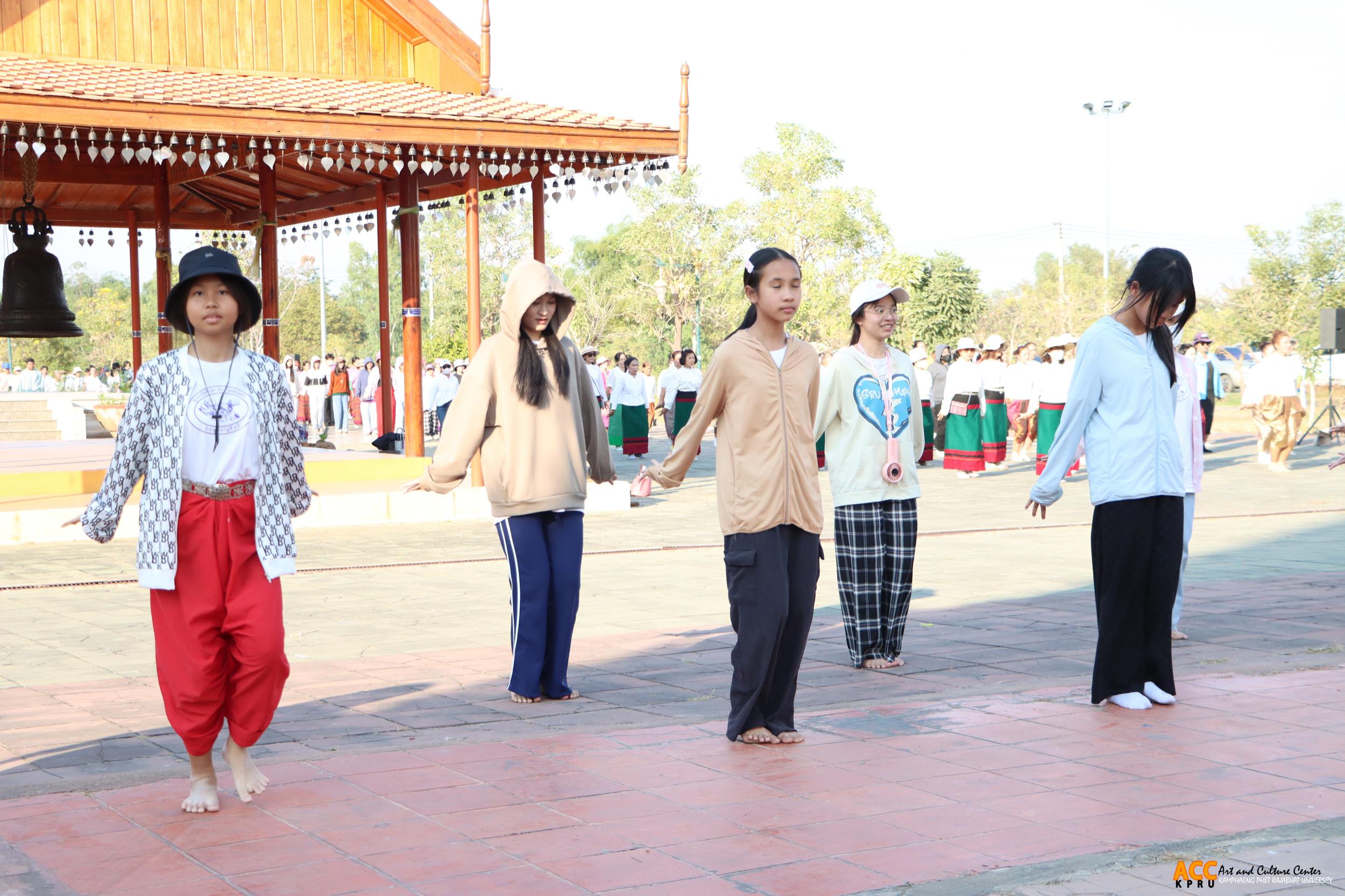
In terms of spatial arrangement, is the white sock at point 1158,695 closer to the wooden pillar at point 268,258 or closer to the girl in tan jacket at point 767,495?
the girl in tan jacket at point 767,495

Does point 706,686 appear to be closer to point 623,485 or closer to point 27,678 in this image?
point 27,678

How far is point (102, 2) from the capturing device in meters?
14.4

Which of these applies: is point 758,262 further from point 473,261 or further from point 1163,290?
point 473,261

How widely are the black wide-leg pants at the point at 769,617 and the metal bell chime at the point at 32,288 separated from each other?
1085cm

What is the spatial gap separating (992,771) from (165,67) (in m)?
12.5

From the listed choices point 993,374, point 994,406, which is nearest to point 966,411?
point 993,374

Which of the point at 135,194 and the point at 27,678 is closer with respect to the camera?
the point at 27,678

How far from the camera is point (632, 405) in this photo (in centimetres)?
2203

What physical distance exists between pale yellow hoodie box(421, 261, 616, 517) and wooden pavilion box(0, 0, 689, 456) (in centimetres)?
748

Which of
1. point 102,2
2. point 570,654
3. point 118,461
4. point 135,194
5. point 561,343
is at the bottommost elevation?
point 570,654

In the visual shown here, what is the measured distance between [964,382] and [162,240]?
10059 mm

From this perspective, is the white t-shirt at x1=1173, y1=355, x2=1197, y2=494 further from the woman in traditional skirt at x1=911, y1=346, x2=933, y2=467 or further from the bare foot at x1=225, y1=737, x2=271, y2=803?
the woman in traditional skirt at x1=911, y1=346, x2=933, y2=467

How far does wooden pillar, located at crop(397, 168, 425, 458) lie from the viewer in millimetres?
14484

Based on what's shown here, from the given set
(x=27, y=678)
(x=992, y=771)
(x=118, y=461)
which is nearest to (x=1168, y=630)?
(x=992, y=771)
